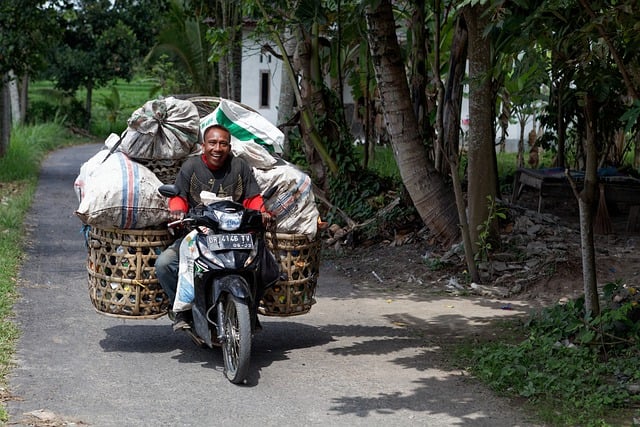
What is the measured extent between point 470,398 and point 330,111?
7450 mm

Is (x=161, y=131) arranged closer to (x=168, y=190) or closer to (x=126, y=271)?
(x=168, y=190)

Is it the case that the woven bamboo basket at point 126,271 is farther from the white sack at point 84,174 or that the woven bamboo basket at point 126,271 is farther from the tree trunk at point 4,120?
the tree trunk at point 4,120

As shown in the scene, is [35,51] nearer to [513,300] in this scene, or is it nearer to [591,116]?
[513,300]

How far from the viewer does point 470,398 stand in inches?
231

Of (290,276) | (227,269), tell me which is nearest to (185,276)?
(227,269)

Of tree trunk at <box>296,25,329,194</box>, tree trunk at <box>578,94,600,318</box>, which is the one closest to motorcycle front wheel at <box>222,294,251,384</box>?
tree trunk at <box>578,94,600,318</box>

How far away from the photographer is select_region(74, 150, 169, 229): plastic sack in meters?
6.42

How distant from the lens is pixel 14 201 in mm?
14625

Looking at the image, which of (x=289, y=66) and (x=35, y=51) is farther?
(x=35, y=51)

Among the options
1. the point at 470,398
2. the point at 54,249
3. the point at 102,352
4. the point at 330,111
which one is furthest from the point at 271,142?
the point at 330,111

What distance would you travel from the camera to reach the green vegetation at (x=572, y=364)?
5531mm

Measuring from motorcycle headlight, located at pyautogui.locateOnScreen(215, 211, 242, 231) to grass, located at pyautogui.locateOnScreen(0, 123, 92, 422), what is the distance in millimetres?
1690

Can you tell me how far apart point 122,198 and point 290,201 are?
3.95 ft

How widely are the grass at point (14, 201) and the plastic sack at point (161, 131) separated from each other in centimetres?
169
